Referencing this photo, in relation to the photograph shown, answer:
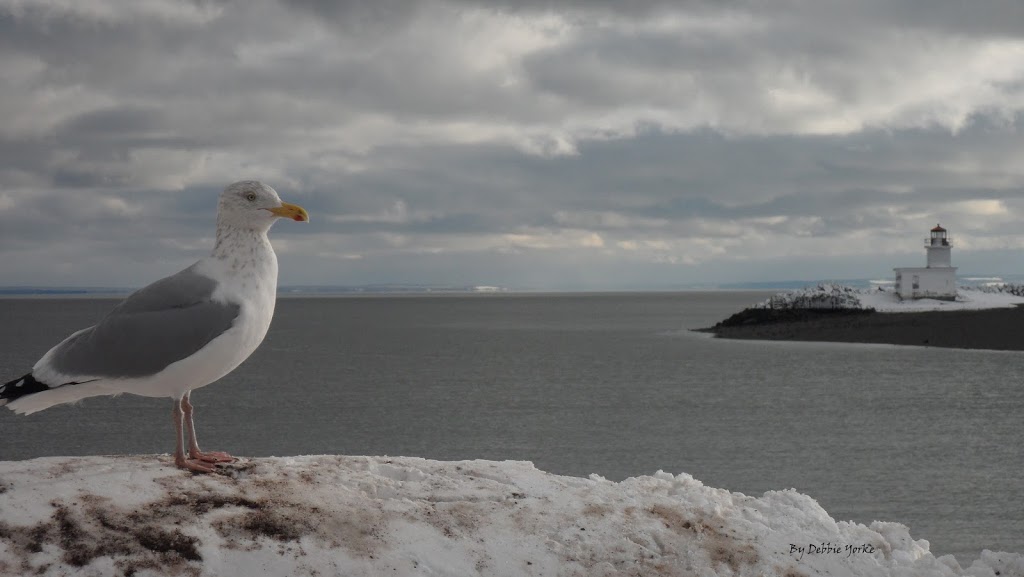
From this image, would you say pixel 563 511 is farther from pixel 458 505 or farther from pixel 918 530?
pixel 918 530

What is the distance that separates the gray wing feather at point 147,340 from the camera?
25.6 feet

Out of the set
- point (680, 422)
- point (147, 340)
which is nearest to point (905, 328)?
point (680, 422)

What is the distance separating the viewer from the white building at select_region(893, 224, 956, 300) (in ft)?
308

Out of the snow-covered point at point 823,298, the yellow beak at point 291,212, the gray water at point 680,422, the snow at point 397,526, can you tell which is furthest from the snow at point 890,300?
the yellow beak at point 291,212

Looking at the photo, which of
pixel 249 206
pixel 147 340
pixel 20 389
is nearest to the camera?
pixel 20 389

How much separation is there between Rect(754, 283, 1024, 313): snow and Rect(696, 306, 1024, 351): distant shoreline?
4.93 feet

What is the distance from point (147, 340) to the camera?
25.6ft

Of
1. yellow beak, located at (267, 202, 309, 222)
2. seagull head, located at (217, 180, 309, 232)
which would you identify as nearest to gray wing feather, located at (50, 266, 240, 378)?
seagull head, located at (217, 180, 309, 232)

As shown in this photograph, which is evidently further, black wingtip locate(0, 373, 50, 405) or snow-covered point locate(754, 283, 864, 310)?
snow-covered point locate(754, 283, 864, 310)

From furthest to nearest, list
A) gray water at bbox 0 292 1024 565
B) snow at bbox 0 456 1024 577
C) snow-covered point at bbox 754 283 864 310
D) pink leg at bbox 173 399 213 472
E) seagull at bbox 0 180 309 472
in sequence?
snow-covered point at bbox 754 283 864 310
gray water at bbox 0 292 1024 565
pink leg at bbox 173 399 213 472
seagull at bbox 0 180 309 472
snow at bbox 0 456 1024 577

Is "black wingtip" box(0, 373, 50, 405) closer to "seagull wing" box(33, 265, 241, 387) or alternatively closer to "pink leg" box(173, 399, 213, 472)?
"seagull wing" box(33, 265, 241, 387)

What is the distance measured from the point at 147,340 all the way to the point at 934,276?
98.3 metres

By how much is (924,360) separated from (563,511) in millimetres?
71876
